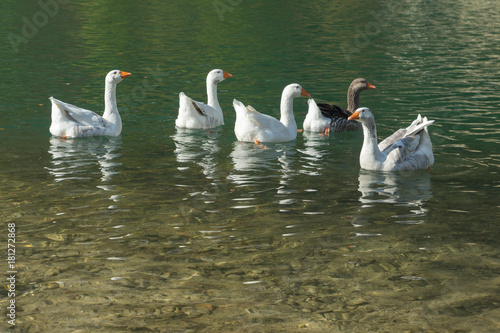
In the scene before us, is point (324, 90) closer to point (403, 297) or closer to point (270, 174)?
point (270, 174)

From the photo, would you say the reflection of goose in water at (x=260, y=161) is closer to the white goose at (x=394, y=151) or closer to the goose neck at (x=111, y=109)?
the white goose at (x=394, y=151)

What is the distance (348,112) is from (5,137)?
827 centimetres

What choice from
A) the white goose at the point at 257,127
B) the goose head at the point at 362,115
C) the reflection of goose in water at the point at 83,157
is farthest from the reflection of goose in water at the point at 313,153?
the reflection of goose in water at the point at 83,157

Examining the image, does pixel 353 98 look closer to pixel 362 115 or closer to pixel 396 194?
pixel 362 115

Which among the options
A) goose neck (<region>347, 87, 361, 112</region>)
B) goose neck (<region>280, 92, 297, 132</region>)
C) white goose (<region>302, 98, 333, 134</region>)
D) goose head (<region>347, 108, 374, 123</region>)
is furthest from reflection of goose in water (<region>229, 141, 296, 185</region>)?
goose neck (<region>347, 87, 361, 112</region>)

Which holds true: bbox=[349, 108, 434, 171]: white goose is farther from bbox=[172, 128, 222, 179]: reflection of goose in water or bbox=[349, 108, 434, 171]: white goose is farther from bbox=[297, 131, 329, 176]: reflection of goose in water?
bbox=[172, 128, 222, 179]: reflection of goose in water

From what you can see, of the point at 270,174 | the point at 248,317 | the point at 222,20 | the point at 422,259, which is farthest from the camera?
the point at 222,20

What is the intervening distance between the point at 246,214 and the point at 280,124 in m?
5.49

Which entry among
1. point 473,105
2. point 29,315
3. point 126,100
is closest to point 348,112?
point 473,105

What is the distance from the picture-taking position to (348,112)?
1706 cm

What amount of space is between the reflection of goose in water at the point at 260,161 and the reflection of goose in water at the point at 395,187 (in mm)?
1496

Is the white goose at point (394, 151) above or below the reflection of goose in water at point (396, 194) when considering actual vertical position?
above

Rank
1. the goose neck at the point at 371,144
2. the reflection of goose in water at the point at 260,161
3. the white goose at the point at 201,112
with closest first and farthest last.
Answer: the reflection of goose in water at the point at 260,161 < the goose neck at the point at 371,144 < the white goose at the point at 201,112

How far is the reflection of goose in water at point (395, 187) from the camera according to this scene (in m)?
10.9
